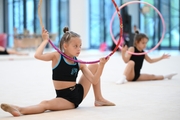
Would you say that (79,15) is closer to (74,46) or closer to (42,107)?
(74,46)

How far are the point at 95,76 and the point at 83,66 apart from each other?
212mm

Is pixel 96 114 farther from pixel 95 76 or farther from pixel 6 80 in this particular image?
pixel 6 80

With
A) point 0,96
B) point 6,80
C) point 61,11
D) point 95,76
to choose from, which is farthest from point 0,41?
point 95,76

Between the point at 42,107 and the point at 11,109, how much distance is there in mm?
303

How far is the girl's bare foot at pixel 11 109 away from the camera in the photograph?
3164 millimetres

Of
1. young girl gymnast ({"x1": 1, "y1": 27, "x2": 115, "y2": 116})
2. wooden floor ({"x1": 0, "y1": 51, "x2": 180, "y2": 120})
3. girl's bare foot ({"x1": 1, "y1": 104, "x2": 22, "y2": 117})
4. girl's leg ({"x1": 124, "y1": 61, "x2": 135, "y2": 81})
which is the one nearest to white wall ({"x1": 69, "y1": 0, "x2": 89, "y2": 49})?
wooden floor ({"x1": 0, "y1": 51, "x2": 180, "y2": 120})

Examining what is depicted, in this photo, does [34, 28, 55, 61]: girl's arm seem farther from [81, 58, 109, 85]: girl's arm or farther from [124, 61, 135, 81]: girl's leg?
[124, 61, 135, 81]: girl's leg

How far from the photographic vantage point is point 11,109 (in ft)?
10.5

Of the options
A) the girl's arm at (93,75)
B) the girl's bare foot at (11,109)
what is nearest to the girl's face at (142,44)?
the girl's arm at (93,75)

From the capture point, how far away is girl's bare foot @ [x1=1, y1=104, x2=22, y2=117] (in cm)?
316

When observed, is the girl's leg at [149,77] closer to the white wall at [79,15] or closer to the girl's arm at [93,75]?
the girl's arm at [93,75]

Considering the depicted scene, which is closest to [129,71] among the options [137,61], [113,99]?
[137,61]

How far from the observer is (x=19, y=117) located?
3240 mm

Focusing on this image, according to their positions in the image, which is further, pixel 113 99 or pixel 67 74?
pixel 113 99
